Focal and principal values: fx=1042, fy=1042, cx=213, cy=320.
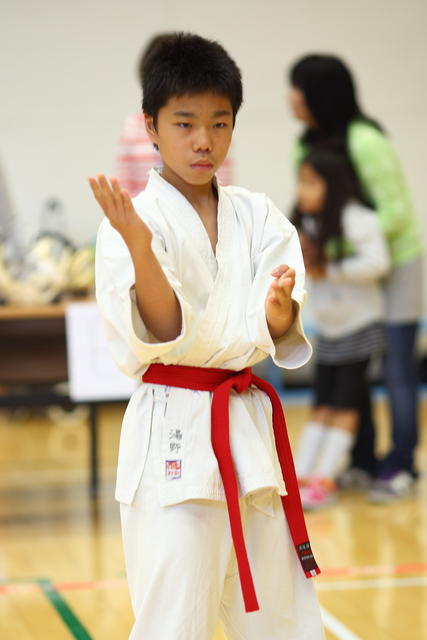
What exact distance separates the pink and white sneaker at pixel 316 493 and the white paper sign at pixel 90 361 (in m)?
0.84

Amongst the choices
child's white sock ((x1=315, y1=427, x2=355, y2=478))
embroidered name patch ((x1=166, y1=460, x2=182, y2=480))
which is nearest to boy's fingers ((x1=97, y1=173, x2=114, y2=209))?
embroidered name patch ((x1=166, y1=460, x2=182, y2=480))

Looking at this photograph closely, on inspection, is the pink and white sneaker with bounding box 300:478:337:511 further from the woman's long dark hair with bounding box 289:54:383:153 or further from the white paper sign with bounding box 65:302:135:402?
the woman's long dark hair with bounding box 289:54:383:153

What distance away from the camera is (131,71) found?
6848mm

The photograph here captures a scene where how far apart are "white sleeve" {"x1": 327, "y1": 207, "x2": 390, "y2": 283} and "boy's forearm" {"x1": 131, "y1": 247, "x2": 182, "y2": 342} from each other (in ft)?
8.36

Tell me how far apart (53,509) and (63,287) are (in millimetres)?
918

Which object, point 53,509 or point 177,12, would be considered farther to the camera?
point 177,12

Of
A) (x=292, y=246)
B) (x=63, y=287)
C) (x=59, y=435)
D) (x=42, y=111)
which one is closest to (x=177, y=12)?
(x=42, y=111)

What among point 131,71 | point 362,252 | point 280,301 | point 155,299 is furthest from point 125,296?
point 131,71

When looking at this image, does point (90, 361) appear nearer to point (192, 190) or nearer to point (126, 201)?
point (192, 190)

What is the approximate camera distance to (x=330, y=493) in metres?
4.25

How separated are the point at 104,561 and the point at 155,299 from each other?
6.69 ft

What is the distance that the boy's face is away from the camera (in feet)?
5.40

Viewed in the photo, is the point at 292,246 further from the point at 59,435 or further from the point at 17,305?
the point at 59,435

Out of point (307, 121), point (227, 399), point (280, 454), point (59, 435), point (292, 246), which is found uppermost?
point (307, 121)
